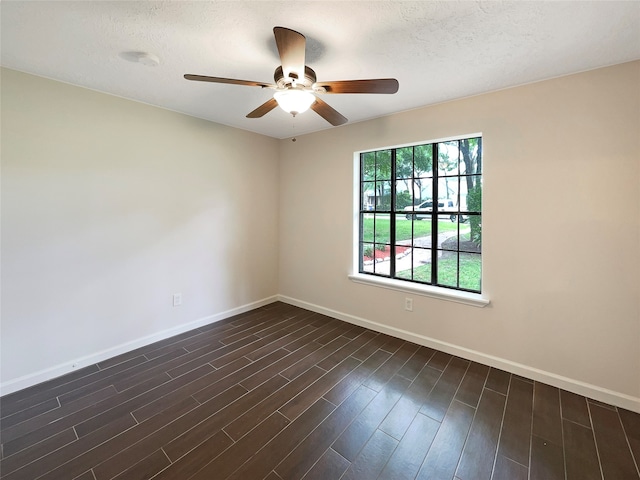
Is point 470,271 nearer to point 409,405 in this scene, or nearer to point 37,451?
point 409,405

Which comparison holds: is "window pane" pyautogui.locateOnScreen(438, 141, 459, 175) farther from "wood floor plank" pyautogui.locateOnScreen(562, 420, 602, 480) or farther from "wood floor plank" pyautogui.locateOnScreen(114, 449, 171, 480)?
"wood floor plank" pyautogui.locateOnScreen(114, 449, 171, 480)

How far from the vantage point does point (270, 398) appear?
2.07 metres

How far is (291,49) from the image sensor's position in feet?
4.70


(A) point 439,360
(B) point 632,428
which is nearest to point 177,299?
(A) point 439,360

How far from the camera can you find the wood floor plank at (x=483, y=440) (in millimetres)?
1498

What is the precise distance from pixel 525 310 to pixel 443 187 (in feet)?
4.44

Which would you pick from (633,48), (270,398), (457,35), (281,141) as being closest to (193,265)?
(270,398)

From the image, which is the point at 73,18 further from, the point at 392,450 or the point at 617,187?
the point at 617,187

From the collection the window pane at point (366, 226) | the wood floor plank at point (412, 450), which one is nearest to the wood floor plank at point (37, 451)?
the wood floor plank at point (412, 450)

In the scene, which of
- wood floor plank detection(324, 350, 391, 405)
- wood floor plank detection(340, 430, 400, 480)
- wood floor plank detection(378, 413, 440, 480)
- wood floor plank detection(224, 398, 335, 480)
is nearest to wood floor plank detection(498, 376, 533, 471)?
wood floor plank detection(378, 413, 440, 480)

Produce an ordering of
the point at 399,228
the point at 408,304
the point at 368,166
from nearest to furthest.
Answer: the point at 408,304, the point at 399,228, the point at 368,166

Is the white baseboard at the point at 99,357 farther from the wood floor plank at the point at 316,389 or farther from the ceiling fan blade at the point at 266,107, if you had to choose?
the ceiling fan blade at the point at 266,107

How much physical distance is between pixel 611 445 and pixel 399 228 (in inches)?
88.4

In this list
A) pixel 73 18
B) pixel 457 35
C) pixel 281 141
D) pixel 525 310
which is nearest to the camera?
pixel 73 18
